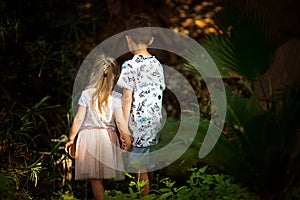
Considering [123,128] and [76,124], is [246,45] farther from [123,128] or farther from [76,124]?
[76,124]

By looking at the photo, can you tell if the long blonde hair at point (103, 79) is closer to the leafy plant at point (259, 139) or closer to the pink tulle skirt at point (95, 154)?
the pink tulle skirt at point (95, 154)

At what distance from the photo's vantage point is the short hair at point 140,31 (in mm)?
4953

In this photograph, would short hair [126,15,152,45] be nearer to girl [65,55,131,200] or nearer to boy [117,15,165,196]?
boy [117,15,165,196]

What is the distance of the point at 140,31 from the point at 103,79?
0.51 meters

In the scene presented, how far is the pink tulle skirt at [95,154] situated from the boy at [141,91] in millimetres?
216

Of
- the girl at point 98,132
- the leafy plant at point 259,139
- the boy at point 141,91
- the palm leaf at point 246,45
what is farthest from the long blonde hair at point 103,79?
the leafy plant at point 259,139

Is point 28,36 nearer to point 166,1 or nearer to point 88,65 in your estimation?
point 88,65

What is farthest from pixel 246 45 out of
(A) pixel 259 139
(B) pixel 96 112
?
(B) pixel 96 112

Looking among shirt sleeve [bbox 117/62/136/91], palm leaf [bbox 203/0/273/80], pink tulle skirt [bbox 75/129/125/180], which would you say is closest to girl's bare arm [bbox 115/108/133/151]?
pink tulle skirt [bbox 75/129/125/180]

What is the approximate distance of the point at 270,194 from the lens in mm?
3988

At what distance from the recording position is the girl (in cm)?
484

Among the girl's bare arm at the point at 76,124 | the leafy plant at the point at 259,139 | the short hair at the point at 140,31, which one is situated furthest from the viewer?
the short hair at the point at 140,31

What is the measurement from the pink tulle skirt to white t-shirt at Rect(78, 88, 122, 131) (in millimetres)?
52

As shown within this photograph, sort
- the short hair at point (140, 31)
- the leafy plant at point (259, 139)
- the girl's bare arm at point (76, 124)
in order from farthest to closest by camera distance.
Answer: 1. the short hair at point (140, 31)
2. the girl's bare arm at point (76, 124)
3. the leafy plant at point (259, 139)
